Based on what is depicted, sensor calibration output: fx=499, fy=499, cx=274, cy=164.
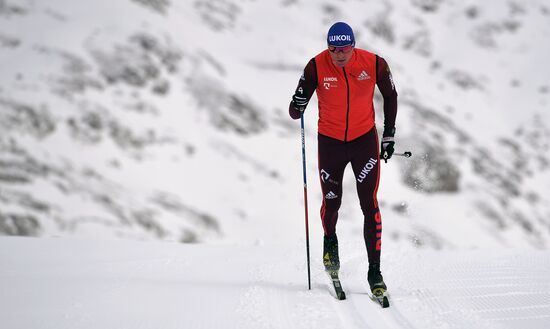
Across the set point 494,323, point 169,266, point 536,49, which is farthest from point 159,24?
point 536,49

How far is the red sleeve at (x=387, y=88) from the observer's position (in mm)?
5320

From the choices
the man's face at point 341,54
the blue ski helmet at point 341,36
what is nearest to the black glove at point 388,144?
the man's face at point 341,54

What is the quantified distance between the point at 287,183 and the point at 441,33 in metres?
12.1

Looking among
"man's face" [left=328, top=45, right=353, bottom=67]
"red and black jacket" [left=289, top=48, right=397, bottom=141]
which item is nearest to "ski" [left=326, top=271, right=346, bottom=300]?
"red and black jacket" [left=289, top=48, right=397, bottom=141]

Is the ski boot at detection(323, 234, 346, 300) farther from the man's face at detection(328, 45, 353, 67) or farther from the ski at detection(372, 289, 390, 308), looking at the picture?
the man's face at detection(328, 45, 353, 67)

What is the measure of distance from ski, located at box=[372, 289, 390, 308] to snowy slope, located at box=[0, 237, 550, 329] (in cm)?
7

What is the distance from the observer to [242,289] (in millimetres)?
5406

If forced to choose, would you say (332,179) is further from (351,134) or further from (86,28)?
(86,28)

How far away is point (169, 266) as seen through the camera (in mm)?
6297

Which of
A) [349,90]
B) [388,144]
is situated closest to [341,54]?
[349,90]

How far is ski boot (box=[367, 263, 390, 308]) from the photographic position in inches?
194

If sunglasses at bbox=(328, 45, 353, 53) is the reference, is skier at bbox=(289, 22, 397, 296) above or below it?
below

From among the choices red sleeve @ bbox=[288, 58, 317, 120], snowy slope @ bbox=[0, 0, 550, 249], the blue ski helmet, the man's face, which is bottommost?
snowy slope @ bbox=[0, 0, 550, 249]

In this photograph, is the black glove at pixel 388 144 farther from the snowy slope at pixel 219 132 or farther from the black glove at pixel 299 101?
the snowy slope at pixel 219 132
